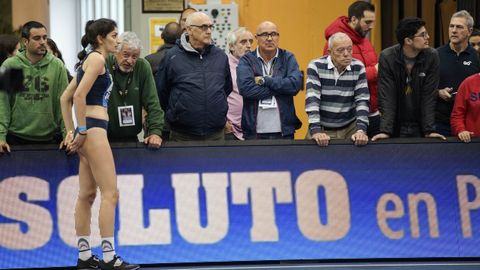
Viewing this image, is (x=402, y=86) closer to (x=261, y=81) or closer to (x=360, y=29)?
(x=360, y=29)

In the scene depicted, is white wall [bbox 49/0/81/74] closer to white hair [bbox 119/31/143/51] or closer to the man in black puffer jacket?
white hair [bbox 119/31/143/51]

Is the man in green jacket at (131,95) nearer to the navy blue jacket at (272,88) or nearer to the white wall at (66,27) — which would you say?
the navy blue jacket at (272,88)

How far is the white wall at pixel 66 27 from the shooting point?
18.4 m

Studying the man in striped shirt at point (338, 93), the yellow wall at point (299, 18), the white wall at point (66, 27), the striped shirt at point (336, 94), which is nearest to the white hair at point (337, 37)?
the man in striped shirt at point (338, 93)

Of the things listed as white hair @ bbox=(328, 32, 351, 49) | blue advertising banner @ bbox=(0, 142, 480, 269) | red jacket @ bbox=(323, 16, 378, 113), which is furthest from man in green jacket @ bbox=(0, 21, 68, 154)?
red jacket @ bbox=(323, 16, 378, 113)

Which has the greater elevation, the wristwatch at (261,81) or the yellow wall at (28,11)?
the yellow wall at (28,11)

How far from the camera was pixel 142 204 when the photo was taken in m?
9.30

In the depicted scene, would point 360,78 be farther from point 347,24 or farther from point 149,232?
point 149,232

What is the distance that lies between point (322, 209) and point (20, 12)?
787 centimetres

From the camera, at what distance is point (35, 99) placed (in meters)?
9.32

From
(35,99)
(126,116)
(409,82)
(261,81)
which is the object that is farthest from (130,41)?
(409,82)

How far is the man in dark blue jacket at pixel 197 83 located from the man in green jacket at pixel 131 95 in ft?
1.00

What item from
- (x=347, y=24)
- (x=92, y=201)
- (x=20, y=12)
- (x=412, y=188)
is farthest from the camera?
(x=20, y=12)

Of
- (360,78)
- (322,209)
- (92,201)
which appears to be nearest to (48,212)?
(92,201)
